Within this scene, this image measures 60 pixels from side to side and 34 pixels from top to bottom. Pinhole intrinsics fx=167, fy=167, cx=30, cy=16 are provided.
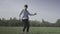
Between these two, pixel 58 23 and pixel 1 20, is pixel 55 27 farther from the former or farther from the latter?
pixel 1 20

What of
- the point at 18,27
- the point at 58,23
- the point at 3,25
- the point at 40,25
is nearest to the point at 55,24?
the point at 58,23

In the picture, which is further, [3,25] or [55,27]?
[55,27]

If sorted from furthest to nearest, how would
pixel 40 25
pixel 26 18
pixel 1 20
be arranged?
1. pixel 40 25
2. pixel 1 20
3. pixel 26 18

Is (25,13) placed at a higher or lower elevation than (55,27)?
higher

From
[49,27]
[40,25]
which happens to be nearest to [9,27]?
[40,25]

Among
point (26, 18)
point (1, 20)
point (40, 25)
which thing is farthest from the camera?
point (40, 25)

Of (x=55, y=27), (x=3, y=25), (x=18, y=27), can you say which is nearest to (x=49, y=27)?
(x=55, y=27)

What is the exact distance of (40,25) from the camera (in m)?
9.86

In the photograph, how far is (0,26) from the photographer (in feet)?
31.6

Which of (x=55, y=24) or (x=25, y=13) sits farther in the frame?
(x=55, y=24)

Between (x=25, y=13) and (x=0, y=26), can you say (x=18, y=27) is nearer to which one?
(x=0, y=26)

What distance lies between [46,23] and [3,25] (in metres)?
2.55

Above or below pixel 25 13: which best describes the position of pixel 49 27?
below

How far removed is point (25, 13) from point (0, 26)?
3.07 m
